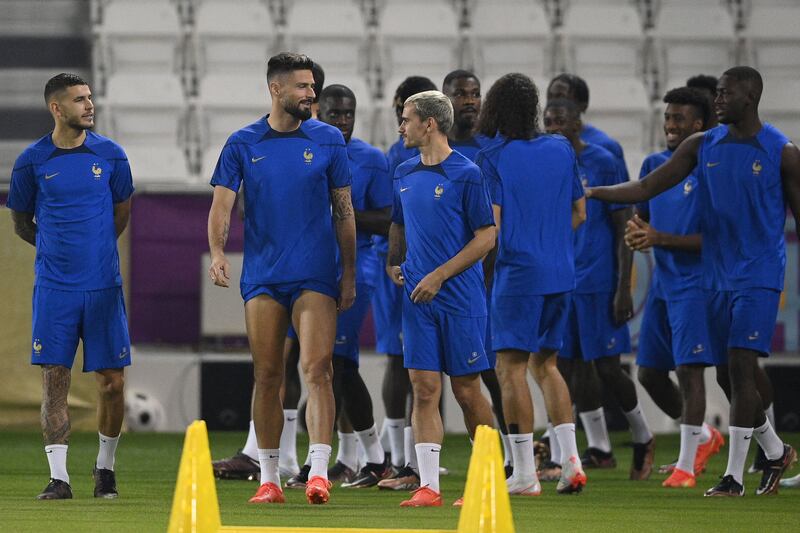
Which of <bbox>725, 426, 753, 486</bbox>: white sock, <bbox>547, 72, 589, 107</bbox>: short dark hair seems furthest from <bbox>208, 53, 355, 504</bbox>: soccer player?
<bbox>547, 72, 589, 107</bbox>: short dark hair

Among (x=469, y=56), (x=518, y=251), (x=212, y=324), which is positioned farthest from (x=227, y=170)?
(x=469, y=56)

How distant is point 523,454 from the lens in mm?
7465

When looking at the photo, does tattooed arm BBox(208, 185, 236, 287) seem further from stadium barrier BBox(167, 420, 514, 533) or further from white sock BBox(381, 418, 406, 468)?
white sock BBox(381, 418, 406, 468)

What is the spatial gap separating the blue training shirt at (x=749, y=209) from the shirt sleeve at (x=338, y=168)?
2039mm

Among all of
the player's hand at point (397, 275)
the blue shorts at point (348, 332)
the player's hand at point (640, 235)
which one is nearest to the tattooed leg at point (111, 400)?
the blue shorts at point (348, 332)

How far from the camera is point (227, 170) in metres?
6.84

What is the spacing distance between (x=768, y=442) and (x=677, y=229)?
1.47m

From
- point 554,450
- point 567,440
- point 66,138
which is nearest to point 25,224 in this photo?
point 66,138

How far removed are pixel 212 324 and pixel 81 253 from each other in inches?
173

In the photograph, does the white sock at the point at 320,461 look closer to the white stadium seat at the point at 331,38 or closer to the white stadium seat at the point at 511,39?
the white stadium seat at the point at 331,38

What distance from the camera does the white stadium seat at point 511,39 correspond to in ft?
46.7

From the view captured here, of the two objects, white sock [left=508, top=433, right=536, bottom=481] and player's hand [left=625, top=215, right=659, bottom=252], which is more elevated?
player's hand [left=625, top=215, right=659, bottom=252]

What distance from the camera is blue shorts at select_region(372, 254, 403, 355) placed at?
8.55m

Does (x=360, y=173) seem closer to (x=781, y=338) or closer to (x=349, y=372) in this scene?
(x=349, y=372)
